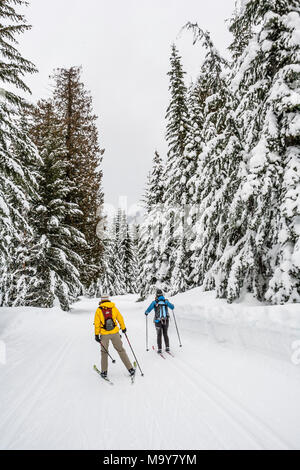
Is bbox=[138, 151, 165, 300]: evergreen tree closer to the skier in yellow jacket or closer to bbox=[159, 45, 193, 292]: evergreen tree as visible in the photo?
bbox=[159, 45, 193, 292]: evergreen tree

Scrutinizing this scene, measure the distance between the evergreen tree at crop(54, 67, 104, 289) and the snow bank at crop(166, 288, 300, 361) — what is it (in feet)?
34.4

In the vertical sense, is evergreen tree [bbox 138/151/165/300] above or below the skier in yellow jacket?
above

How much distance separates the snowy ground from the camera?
362 centimetres

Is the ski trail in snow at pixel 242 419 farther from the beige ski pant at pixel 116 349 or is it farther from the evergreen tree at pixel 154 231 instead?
the evergreen tree at pixel 154 231

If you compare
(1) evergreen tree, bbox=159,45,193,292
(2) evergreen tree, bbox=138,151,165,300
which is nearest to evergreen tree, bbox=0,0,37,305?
(1) evergreen tree, bbox=159,45,193,292

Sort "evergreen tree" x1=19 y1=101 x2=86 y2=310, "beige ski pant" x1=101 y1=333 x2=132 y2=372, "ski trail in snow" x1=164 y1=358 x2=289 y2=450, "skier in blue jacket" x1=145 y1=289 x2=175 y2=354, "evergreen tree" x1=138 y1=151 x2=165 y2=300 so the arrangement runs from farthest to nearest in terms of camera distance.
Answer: "evergreen tree" x1=138 y1=151 x2=165 y2=300
"evergreen tree" x1=19 y1=101 x2=86 y2=310
"skier in blue jacket" x1=145 y1=289 x2=175 y2=354
"beige ski pant" x1=101 y1=333 x2=132 y2=372
"ski trail in snow" x1=164 y1=358 x2=289 y2=450

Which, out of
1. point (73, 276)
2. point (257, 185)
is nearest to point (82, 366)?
point (257, 185)

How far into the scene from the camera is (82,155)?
727 inches

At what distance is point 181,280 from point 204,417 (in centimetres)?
1334

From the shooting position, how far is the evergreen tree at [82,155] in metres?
18.1

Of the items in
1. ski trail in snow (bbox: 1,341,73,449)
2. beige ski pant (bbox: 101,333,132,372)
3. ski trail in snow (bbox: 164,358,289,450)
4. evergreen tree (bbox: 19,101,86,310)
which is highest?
evergreen tree (bbox: 19,101,86,310)

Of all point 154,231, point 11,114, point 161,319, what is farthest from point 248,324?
point 154,231

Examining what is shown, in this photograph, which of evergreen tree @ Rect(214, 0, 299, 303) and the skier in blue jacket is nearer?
evergreen tree @ Rect(214, 0, 299, 303)

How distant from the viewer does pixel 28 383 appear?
5699 millimetres
